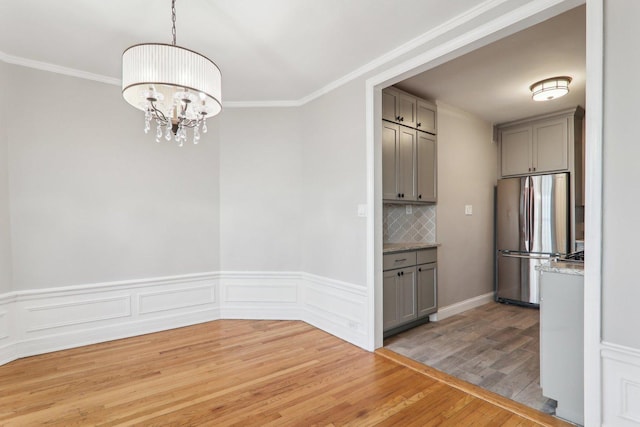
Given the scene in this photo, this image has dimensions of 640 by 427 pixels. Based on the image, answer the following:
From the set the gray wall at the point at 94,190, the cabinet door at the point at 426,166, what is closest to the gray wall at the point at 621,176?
the cabinet door at the point at 426,166

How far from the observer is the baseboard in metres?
3.82

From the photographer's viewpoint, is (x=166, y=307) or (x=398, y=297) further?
(x=166, y=307)

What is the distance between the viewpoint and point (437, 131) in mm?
3971

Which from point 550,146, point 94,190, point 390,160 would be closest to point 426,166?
point 390,160

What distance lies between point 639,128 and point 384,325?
2.40 m

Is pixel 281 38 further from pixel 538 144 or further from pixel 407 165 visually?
pixel 538 144

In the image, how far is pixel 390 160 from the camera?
3.39m

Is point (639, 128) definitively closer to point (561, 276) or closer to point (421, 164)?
point (561, 276)

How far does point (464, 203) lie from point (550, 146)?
135cm

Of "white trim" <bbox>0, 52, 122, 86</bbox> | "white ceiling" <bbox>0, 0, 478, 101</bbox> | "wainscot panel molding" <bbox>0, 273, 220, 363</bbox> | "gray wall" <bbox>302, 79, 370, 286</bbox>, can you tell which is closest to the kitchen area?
"gray wall" <bbox>302, 79, 370, 286</bbox>

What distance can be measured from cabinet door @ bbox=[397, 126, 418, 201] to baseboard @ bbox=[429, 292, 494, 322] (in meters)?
1.44

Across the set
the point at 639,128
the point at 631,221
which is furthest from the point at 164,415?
the point at 639,128

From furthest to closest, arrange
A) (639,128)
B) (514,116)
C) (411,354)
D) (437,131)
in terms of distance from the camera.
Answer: (514,116) → (437,131) → (411,354) → (639,128)

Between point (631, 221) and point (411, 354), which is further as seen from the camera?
point (411, 354)
